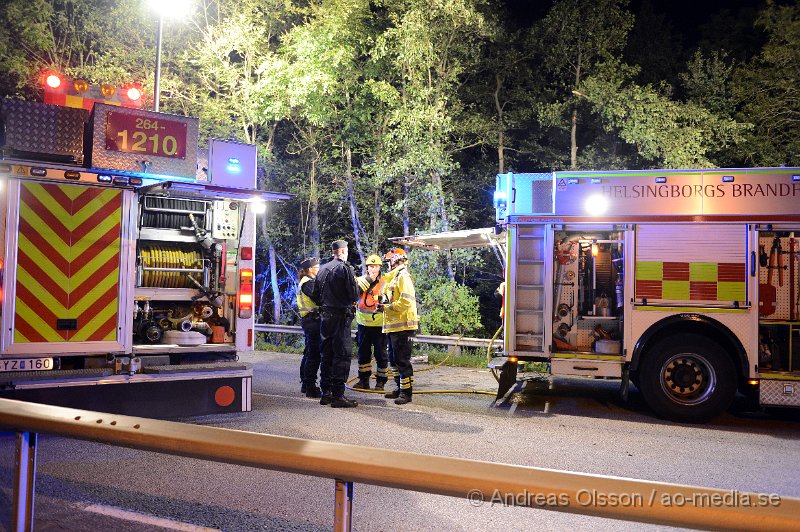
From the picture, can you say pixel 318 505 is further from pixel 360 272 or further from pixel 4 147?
pixel 360 272

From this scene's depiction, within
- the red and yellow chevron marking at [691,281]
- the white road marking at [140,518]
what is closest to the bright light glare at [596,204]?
the red and yellow chevron marking at [691,281]

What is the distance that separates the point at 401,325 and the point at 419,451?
285 centimetres

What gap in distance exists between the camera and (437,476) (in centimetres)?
197

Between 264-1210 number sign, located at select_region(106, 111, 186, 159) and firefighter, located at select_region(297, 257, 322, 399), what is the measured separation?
2.96 meters

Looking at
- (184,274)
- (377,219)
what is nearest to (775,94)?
(377,219)

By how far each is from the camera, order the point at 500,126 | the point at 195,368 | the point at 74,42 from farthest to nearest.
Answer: the point at 500,126, the point at 74,42, the point at 195,368

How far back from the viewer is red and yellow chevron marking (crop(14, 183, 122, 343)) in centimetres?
600

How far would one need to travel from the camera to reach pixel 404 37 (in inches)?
658

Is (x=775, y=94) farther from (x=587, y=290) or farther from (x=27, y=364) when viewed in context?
(x=27, y=364)

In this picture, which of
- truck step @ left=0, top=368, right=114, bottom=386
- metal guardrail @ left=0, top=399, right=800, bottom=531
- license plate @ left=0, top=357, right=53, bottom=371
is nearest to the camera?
metal guardrail @ left=0, top=399, right=800, bottom=531

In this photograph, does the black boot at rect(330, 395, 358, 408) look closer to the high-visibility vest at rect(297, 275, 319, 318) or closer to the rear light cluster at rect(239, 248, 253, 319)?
the high-visibility vest at rect(297, 275, 319, 318)

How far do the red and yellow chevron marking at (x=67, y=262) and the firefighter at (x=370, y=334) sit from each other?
12.6ft

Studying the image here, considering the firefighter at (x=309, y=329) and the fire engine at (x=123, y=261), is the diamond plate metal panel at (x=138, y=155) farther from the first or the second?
the firefighter at (x=309, y=329)

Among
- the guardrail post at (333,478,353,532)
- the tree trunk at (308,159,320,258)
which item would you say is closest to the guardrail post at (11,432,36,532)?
the guardrail post at (333,478,353,532)
